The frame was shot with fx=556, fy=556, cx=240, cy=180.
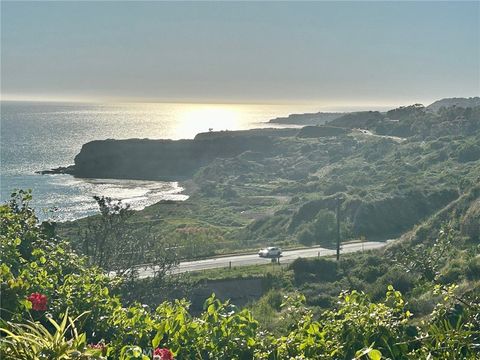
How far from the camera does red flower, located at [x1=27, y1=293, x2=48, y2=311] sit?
20.3 feet

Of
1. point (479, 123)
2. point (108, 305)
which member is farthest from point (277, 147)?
point (108, 305)

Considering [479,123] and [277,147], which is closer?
[479,123]

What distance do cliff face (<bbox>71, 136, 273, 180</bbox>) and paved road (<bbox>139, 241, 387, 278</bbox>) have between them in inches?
2519

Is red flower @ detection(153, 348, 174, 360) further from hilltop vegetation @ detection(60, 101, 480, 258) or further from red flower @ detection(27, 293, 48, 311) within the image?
hilltop vegetation @ detection(60, 101, 480, 258)

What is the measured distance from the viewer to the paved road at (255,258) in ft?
118

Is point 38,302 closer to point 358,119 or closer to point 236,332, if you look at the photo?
point 236,332

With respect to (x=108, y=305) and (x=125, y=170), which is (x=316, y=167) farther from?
(x=108, y=305)

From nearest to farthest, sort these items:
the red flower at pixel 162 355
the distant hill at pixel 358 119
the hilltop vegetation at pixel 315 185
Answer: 1. the red flower at pixel 162 355
2. the hilltop vegetation at pixel 315 185
3. the distant hill at pixel 358 119

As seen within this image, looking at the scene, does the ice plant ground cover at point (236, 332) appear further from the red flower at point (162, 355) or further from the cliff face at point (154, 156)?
the cliff face at point (154, 156)

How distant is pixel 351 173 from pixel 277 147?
38.3 metres

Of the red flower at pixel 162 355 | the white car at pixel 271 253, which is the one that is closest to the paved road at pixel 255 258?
the white car at pixel 271 253

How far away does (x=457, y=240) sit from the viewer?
29.8 meters

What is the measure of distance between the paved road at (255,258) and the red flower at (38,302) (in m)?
27.6

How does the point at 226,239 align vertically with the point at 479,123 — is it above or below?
below
